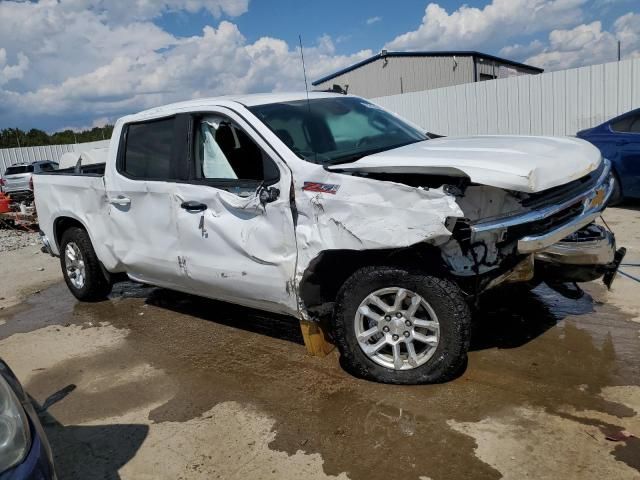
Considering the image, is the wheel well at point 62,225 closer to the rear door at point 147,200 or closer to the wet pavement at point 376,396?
the rear door at point 147,200

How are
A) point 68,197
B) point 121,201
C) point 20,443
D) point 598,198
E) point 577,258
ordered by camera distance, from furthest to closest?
point 68,197
point 121,201
point 598,198
point 577,258
point 20,443

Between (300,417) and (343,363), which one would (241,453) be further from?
(343,363)

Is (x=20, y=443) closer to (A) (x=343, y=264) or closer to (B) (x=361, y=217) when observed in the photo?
(B) (x=361, y=217)

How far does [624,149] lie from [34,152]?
30.2 m

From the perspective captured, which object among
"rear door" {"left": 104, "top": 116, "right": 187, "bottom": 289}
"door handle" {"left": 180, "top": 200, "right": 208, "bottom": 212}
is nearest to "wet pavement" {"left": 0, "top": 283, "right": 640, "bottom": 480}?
"rear door" {"left": 104, "top": 116, "right": 187, "bottom": 289}

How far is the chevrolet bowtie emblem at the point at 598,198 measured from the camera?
11.5 feet

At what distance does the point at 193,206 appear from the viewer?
4.24 meters

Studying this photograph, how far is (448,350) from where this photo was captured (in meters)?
3.33

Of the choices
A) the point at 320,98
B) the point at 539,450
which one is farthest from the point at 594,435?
the point at 320,98

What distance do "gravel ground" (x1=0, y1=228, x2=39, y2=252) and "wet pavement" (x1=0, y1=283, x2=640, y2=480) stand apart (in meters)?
6.63

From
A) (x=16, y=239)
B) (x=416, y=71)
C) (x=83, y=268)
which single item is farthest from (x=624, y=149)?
(x=416, y=71)

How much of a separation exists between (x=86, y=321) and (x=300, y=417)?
3258mm

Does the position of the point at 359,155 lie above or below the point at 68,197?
above

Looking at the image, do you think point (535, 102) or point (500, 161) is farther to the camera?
point (535, 102)
